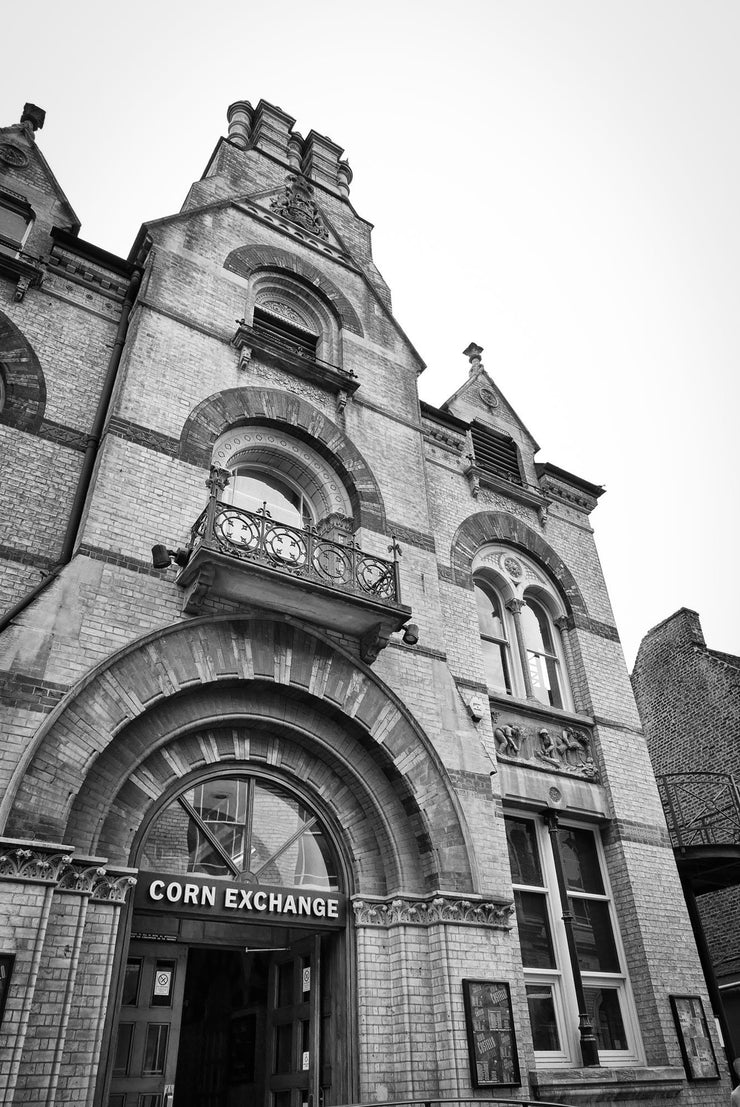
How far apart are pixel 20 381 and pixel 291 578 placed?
4539 mm

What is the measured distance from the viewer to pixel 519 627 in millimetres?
14383

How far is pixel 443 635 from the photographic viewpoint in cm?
1184

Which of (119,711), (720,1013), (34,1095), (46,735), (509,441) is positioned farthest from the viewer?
(509,441)

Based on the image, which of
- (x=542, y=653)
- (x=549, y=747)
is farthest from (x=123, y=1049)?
(x=542, y=653)

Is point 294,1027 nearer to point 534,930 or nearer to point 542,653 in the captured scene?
point 534,930

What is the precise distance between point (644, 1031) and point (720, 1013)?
1.62 metres

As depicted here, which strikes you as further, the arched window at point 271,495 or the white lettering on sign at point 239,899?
the arched window at point 271,495

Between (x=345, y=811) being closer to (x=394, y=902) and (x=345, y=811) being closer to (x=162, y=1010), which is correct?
(x=394, y=902)

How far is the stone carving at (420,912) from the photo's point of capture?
9.31 m

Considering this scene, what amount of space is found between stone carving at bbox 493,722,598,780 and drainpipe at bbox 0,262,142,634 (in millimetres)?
6991

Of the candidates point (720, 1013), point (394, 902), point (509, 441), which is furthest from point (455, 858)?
point (509, 441)

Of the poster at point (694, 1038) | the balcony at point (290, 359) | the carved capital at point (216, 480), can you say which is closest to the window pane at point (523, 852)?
the poster at point (694, 1038)

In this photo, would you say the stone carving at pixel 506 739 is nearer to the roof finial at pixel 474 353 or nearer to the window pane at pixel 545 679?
the window pane at pixel 545 679

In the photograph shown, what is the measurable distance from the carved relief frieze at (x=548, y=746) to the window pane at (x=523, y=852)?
0.96 meters
